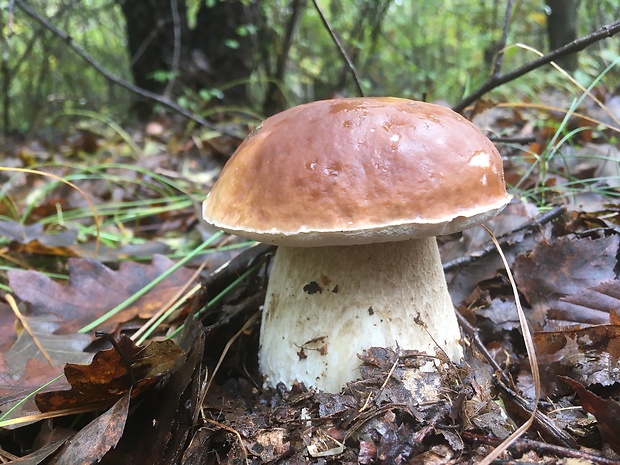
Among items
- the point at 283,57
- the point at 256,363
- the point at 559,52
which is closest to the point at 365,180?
the point at 256,363

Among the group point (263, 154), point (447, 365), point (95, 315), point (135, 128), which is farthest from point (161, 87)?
point (447, 365)

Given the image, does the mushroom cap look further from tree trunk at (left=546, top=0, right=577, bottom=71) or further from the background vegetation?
tree trunk at (left=546, top=0, right=577, bottom=71)

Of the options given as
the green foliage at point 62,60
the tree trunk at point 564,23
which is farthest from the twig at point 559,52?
the tree trunk at point 564,23

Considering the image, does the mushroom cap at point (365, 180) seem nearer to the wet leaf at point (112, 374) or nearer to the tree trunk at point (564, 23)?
the wet leaf at point (112, 374)

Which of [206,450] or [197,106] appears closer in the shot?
[206,450]

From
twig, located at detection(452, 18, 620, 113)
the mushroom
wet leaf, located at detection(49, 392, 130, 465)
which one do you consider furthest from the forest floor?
twig, located at detection(452, 18, 620, 113)

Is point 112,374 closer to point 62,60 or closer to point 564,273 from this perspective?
point 564,273

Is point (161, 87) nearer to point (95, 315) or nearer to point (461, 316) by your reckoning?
point (95, 315)

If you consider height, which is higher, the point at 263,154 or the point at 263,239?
the point at 263,154
